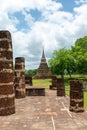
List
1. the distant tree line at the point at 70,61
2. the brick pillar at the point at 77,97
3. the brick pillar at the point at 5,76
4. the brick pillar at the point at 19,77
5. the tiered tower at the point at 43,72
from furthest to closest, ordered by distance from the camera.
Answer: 1. the tiered tower at the point at 43,72
2. the distant tree line at the point at 70,61
3. the brick pillar at the point at 19,77
4. the brick pillar at the point at 77,97
5. the brick pillar at the point at 5,76

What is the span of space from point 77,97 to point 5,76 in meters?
4.16

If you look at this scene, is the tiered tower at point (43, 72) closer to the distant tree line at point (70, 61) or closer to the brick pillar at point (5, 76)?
the distant tree line at point (70, 61)

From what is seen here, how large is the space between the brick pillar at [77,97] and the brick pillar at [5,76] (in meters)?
3.39

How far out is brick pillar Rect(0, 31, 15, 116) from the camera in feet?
52.2

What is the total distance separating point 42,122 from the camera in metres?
13.5

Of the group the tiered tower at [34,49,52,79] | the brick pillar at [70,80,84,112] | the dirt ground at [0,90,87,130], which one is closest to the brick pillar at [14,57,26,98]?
the dirt ground at [0,90,87,130]

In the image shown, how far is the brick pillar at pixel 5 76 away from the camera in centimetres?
1590

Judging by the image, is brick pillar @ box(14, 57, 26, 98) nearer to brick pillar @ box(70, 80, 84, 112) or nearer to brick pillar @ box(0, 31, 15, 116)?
brick pillar @ box(0, 31, 15, 116)

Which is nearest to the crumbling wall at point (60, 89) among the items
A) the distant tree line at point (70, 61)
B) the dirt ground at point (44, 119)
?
the dirt ground at point (44, 119)

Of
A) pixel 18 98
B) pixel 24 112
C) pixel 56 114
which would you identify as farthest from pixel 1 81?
pixel 18 98

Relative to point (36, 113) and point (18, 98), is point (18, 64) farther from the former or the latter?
point (36, 113)

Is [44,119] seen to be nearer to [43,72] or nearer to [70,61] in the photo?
[70,61]

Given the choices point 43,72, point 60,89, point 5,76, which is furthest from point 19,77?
point 43,72

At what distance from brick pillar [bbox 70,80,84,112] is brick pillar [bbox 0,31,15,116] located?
3.39 meters
